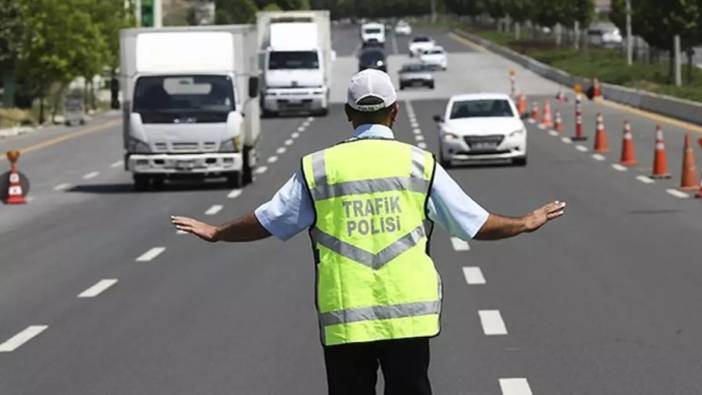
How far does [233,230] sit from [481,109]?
28341 mm

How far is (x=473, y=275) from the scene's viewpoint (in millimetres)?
16859

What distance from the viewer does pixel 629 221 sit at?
22.0 m

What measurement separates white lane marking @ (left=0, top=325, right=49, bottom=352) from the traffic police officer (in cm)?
686

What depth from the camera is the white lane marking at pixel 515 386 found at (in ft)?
34.1

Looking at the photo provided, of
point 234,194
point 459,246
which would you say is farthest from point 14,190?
point 459,246

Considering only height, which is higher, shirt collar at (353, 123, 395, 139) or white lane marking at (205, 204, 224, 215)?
shirt collar at (353, 123, 395, 139)

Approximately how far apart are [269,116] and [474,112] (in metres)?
26.7

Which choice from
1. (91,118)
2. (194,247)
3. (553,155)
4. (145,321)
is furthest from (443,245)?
(91,118)

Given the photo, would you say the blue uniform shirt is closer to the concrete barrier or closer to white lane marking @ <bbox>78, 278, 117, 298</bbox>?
white lane marking @ <bbox>78, 278, 117, 298</bbox>

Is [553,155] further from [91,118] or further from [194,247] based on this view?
[91,118]

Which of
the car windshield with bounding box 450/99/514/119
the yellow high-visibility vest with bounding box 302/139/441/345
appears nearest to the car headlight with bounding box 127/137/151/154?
the car windshield with bounding box 450/99/514/119

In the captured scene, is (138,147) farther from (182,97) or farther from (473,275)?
(473,275)

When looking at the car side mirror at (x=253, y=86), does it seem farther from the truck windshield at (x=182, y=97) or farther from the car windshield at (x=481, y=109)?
the car windshield at (x=481, y=109)

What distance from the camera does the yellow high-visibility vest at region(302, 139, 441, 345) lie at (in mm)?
6082
